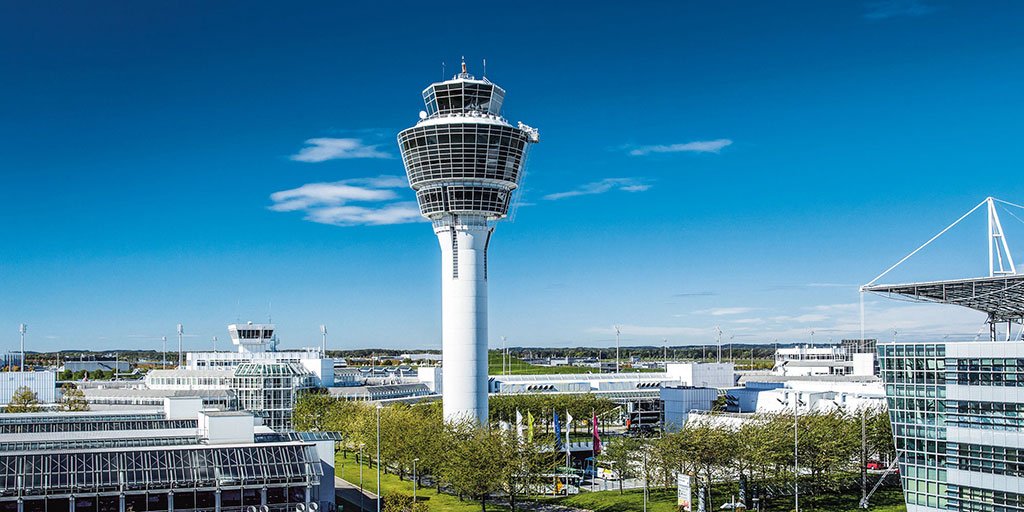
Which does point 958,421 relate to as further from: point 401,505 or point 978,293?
point 401,505

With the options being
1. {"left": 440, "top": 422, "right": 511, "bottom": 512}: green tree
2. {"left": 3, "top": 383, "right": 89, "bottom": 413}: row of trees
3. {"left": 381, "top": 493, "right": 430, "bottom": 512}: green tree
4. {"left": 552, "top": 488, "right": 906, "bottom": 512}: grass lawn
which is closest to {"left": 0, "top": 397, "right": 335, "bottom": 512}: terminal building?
{"left": 381, "top": 493, "right": 430, "bottom": 512}: green tree

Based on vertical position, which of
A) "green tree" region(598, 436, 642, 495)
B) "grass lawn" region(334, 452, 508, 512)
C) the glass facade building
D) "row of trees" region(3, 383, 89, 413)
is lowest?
"grass lawn" region(334, 452, 508, 512)

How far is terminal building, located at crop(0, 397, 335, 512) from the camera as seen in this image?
255 ft

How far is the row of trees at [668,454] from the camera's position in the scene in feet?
319

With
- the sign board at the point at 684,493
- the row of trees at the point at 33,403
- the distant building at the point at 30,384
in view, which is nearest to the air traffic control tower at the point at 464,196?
the sign board at the point at 684,493

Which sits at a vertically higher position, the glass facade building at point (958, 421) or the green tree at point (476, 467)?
the glass facade building at point (958, 421)

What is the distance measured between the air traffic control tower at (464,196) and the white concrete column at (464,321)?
14 cm

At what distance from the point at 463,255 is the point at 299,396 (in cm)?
5206

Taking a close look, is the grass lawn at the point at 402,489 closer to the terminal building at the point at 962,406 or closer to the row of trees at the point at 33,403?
the terminal building at the point at 962,406

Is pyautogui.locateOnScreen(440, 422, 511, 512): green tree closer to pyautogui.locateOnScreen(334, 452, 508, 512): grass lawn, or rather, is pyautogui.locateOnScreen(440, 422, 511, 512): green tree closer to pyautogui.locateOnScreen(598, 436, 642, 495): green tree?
pyautogui.locateOnScreen(334, 452, 508, 512): grass lawn

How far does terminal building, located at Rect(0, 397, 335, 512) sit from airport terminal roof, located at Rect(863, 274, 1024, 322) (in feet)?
178

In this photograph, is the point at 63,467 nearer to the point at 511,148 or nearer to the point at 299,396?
the point at 511,148

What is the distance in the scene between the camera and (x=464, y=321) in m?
131

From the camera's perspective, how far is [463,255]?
13188cm
